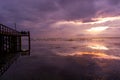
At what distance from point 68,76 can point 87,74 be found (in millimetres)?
1681

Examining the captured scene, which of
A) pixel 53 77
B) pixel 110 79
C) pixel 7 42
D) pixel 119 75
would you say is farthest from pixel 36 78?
pixel 7 42

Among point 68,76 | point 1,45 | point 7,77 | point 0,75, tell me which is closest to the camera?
point 0,75

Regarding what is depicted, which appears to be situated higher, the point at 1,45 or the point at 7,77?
the point at 1,45

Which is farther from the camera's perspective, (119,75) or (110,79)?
(119,75)

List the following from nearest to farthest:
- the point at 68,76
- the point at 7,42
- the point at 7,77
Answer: the point at 7,77
the point at 68,76
the point at 7,42

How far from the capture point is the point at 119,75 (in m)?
14.5

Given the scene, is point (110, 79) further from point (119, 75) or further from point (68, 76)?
point (68, 76)

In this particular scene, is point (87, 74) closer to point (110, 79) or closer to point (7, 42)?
point (110, 79)

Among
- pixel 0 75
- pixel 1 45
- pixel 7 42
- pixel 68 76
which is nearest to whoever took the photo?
pixel 0 75

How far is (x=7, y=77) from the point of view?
1338 cm

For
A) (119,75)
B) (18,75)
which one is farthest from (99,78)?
(18,75)

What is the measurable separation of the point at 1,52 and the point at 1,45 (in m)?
0.92

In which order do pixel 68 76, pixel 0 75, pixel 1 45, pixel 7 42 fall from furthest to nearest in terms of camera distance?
pixel 7 42 < pixel 1 45 < pixel 68 76 < pixel 0 75

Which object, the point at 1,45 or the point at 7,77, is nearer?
the point at 7,77
